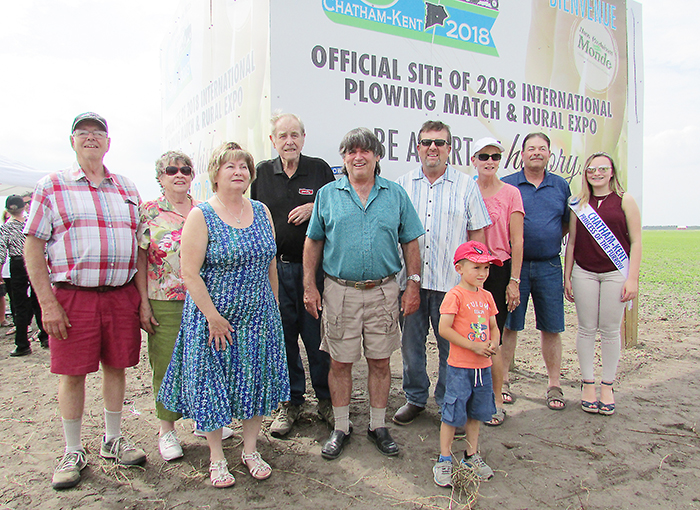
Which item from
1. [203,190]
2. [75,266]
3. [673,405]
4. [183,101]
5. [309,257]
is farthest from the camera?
[183,101]

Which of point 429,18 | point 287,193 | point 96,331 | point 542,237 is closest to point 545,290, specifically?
point 542,237

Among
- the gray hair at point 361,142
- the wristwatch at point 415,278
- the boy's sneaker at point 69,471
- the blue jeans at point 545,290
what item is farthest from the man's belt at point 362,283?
the boy's sneaker at point 69,471

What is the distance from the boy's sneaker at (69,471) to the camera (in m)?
2.48

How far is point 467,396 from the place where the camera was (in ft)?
8.05

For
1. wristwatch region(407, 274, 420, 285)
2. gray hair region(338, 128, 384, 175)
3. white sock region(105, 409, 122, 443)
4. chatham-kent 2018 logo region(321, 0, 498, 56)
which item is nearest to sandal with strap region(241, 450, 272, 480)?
white sock region(105, 409, 122, 443)

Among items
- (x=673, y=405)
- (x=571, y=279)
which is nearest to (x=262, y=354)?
(x=571, y=279)

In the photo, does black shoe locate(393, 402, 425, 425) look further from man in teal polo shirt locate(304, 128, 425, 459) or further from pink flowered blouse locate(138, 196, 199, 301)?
pink flowered blouse locate(138, 196, 199, 301)

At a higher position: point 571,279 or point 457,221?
point 457,221

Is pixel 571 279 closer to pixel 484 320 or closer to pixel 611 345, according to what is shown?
pixel 611 345

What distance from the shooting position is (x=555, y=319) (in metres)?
3.55

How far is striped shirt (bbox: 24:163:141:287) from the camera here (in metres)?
2.42

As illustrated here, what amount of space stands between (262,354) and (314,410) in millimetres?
1211

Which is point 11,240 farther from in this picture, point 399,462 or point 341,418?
point 399,462

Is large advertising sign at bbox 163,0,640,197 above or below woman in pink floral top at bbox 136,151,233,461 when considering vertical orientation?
above
